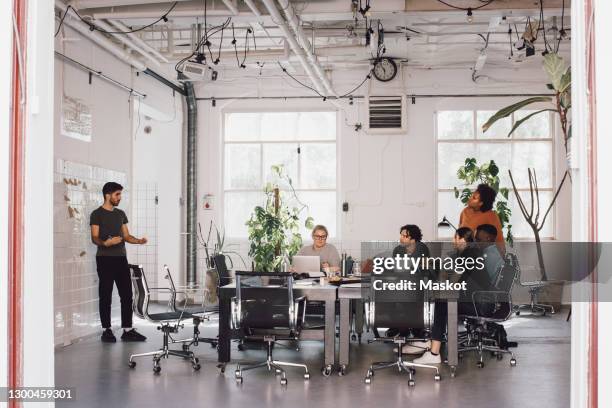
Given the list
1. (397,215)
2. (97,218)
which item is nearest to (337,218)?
(397,215)

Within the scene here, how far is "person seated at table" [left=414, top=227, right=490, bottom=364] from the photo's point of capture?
659cm

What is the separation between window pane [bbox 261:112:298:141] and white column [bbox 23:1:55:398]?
30.6 feet

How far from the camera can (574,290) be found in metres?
2.79

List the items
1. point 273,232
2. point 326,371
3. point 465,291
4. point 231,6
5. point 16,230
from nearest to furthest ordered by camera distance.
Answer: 1. point 16,230
2. point 326,371
3. point 465,291
4. point 231,6
5. point 273,232

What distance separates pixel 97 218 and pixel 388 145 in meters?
5.38

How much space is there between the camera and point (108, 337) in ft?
27.1

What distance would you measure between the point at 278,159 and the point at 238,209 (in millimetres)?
1070

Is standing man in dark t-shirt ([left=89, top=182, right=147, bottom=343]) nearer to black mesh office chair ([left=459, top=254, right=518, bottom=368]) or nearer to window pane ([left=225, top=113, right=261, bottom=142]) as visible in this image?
black mesh office chair ([left=459, top=254, right=518, bottom=368])

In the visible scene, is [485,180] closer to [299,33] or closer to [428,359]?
[299,33]

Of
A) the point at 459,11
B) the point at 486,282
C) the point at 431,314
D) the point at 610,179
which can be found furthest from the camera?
the point at 459,11

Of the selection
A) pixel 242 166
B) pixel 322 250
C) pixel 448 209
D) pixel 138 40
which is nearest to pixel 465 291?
pixel 322 250

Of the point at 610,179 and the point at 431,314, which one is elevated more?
the point at 610,179

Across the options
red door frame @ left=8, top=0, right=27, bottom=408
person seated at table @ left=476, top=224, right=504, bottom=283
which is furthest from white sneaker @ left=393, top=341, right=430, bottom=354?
red door frame @ left=8, top=0, right=27, bottom=408

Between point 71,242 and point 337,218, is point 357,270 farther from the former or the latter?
point 337,218
